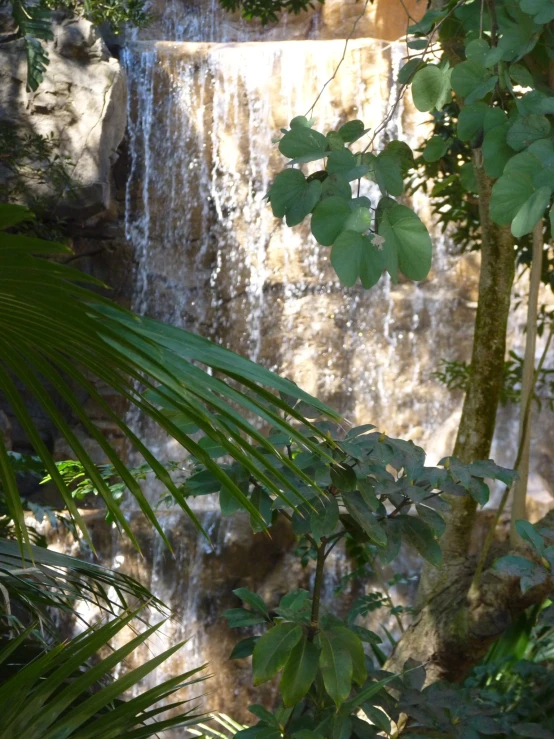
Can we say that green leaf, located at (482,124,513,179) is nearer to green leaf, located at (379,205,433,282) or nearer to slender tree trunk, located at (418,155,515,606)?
green leaf, located at (379,205,433,282)

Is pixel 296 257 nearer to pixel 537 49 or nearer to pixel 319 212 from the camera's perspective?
pixel 537 49

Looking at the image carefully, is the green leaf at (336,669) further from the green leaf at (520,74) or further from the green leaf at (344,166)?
the green leaf at (520,74)

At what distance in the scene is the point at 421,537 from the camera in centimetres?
196

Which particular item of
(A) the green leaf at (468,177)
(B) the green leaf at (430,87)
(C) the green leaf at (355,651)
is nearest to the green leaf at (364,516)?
(C) the green leaf at (355,651)

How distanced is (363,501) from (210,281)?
671 centimetres

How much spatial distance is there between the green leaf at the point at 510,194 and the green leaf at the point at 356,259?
0.78 feet

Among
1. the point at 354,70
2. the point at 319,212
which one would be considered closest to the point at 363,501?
the point at 319,212

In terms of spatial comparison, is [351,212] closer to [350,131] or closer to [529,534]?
[350,131]

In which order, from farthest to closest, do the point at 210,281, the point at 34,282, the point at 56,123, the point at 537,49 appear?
the point at 210,281
the point at 56,123
the point at 537,49
the point at 34,282

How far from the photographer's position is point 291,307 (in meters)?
8.07

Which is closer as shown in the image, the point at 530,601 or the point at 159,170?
the point at 530,601

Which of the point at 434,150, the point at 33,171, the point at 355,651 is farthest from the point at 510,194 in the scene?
the point at 33,171

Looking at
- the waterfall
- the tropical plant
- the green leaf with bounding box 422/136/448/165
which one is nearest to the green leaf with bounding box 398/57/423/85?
the tropical plant

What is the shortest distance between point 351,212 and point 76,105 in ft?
21.2
